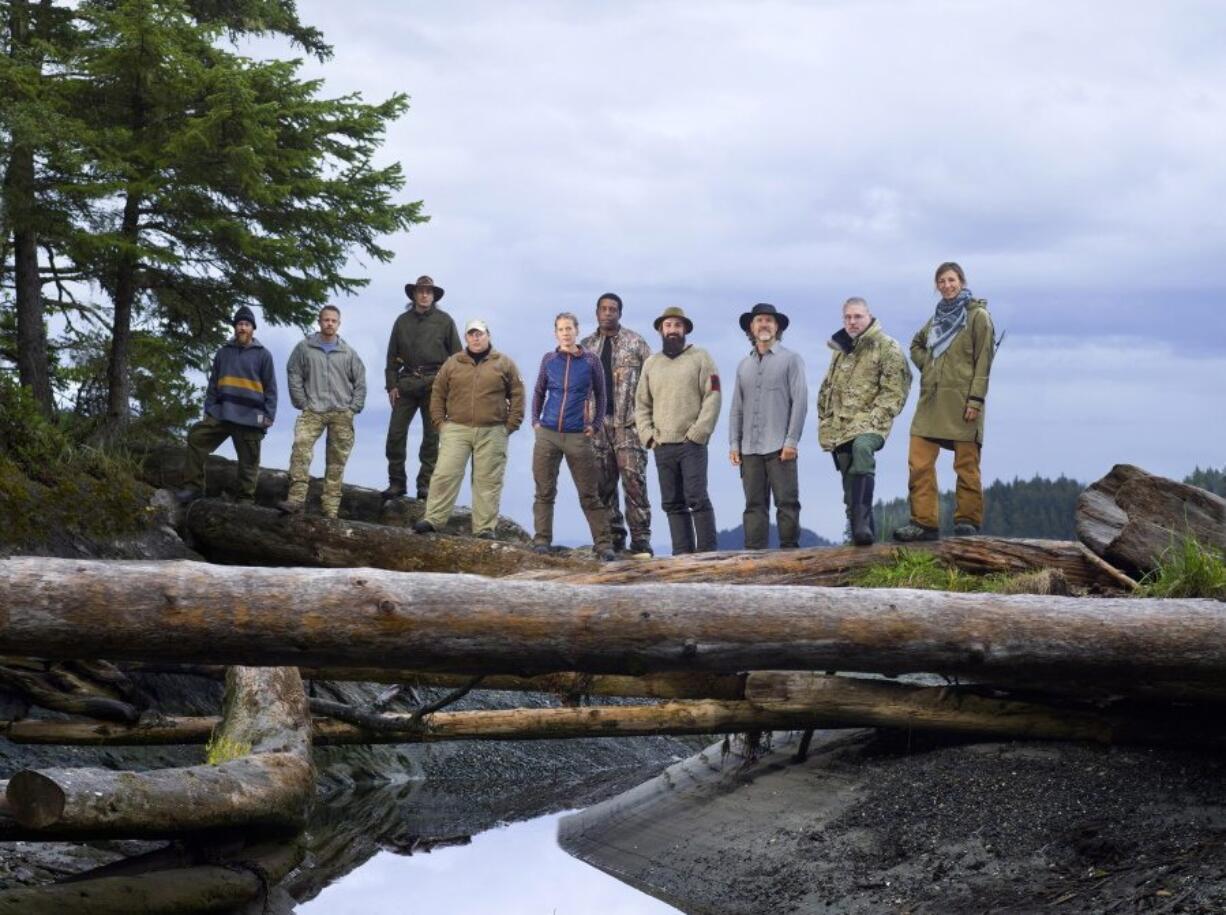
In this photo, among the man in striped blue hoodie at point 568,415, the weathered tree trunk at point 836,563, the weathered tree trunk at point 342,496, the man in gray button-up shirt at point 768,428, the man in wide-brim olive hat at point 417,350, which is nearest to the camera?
the weathered tree trunk at point 836,563

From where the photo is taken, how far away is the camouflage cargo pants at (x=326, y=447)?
17031 millimetres

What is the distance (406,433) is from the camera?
1827cm

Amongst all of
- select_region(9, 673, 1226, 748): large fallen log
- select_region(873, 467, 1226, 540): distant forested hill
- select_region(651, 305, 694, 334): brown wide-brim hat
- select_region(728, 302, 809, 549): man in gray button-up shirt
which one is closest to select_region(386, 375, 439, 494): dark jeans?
select_region(651, 305, 694, 334): brown wide-brim hat

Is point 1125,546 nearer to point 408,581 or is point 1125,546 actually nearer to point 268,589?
point 408,581

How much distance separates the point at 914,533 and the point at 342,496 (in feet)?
33.5

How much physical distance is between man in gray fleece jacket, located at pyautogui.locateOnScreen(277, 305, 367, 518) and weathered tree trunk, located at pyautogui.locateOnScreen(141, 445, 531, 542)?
73.7 inches

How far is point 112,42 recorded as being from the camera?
2031 centimetres

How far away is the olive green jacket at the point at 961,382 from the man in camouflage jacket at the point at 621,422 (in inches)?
154

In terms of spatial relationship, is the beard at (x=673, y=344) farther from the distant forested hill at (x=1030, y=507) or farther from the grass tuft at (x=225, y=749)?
the distant forested hill at (x=1030, y=507)

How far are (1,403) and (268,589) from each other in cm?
1015

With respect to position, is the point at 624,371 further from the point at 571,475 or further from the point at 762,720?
the point at 762,720

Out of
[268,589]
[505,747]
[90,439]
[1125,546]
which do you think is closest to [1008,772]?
[1125,546]

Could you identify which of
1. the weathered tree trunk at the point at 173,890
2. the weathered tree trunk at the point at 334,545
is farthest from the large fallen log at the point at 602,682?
the weathered tree trunk at the point at 334,545

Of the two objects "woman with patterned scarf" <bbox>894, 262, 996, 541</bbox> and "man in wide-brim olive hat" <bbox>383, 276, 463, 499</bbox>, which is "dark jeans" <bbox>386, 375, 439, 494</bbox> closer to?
"man in wide-brim olive hat" <bbox>383, 276, 463, 499</bbox>
